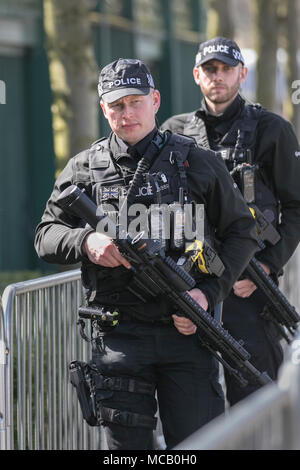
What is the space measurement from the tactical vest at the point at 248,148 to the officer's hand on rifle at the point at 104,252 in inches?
56.7

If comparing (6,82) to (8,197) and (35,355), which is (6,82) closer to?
(8,197)

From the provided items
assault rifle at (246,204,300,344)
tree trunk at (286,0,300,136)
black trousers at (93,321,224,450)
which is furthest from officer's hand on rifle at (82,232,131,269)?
tree trunk at (286,0,300,136)

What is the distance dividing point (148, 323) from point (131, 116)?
87cm

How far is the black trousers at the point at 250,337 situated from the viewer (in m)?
4.85

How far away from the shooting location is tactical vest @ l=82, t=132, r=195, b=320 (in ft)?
12.6

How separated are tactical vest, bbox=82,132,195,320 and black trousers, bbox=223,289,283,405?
3.67ft

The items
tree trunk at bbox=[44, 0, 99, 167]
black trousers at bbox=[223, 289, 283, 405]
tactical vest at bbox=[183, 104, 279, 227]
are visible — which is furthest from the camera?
tree trunk at bbox=[44, 0, 99, 167]

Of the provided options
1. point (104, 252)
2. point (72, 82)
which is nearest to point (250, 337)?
point (104, 252)

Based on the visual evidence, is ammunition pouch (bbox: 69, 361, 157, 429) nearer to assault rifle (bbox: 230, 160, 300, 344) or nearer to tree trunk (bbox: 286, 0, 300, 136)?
assault rifle (bbox: 230, 160, 300, 344)

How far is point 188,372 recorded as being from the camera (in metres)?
3.89

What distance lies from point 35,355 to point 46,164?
8.48 m

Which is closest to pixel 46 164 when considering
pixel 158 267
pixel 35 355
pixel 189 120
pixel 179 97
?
pixel 179 97

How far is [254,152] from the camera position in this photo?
16.6 feet

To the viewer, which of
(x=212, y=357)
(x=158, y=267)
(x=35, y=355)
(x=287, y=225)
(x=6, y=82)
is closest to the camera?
(x=158, y=267)
